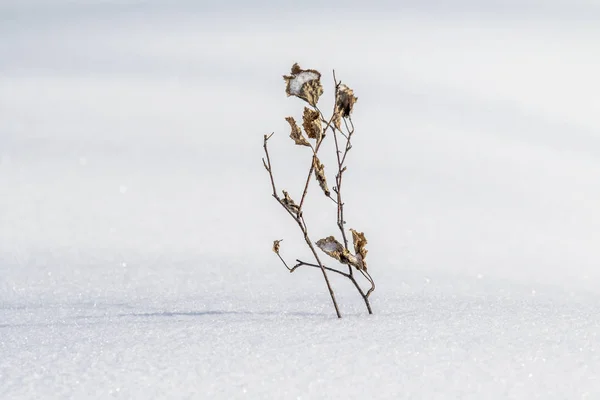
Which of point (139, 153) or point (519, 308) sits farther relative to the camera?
point (139, 153)

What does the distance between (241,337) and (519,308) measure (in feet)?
2.83

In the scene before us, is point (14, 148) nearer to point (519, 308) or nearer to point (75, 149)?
point (75, 149)

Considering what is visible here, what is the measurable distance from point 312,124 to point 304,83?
104 millimetres

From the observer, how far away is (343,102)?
78.5 inches

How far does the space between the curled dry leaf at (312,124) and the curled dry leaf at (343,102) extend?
5 cm

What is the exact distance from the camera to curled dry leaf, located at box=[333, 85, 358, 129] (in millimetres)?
1976

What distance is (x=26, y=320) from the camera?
2.20 m

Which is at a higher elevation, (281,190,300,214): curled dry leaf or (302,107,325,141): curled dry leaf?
(302,107,325,141): curled dry leaf

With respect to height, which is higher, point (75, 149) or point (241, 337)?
point (75, 149)

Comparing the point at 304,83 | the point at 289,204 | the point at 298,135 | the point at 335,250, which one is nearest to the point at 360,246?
the point at 335,250

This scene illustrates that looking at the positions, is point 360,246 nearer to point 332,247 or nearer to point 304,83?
point 332,247

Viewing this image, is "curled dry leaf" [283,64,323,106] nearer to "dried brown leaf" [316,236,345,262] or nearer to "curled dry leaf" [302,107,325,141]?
"curled dry leaf" [302,107,325,141]

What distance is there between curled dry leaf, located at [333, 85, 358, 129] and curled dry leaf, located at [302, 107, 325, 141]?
0.05 metres

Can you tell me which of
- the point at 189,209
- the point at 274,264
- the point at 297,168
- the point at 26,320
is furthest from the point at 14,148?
the point at 26,320
